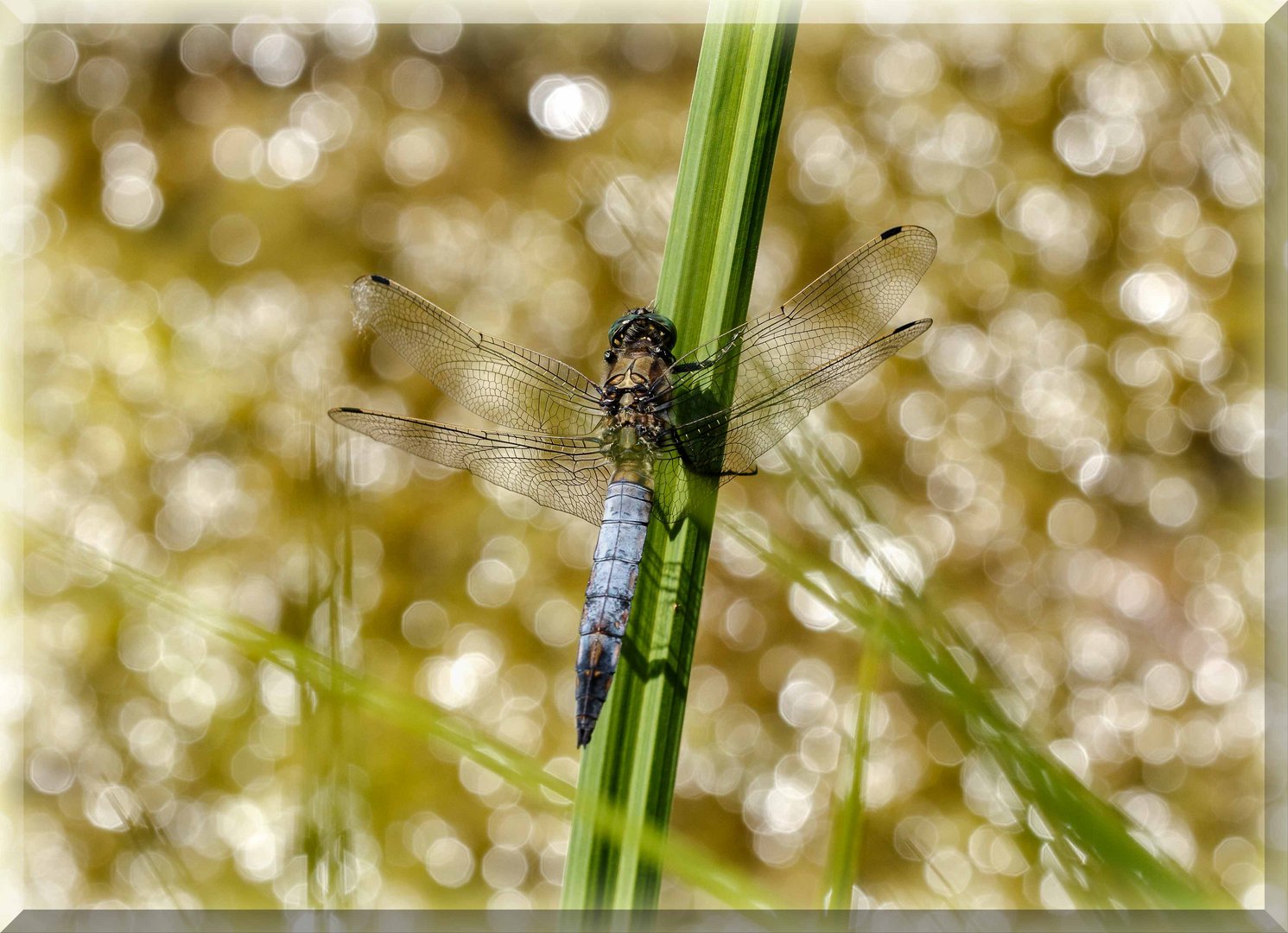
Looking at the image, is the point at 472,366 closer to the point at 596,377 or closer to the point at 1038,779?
the point at 596,377

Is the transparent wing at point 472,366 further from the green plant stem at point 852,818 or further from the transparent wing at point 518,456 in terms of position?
the green plant stem at point 852,818

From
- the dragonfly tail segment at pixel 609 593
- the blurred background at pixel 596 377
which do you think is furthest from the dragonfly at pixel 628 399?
the blurred background at pixel 596 377

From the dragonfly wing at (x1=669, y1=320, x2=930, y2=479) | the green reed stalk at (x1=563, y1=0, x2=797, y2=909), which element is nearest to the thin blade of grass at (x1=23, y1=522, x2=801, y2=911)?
the green reed stalk at (x1=563, y1=0, x2=797, y2=909)

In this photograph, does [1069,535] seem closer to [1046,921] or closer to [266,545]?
[1046,921]

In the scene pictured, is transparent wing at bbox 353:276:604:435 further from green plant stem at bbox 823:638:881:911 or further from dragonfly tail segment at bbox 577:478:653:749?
green plant stem at bbox 823:638:881:911

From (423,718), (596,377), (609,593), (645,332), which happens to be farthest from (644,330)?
(596,377)

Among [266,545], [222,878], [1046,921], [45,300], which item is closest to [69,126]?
[45,300]

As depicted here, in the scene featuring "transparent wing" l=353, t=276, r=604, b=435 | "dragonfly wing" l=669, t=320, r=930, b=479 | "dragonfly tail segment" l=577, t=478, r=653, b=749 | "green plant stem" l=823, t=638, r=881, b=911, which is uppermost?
Answer: "transparent wing" l=353, t=276, r=604, b=435
